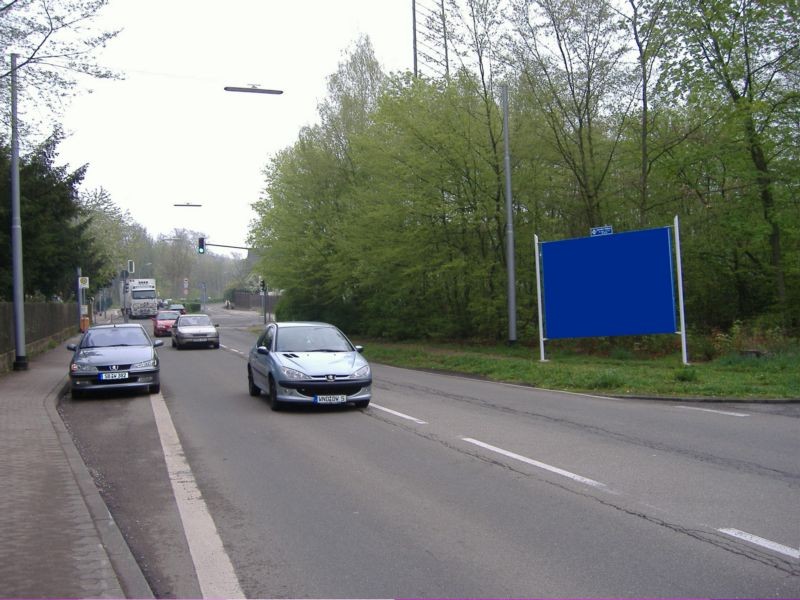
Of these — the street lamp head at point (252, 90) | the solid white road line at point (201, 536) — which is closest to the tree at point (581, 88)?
the street lamp head at point (252, 90)

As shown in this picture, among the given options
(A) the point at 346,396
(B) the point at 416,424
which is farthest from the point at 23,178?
(B) the point at 416,424

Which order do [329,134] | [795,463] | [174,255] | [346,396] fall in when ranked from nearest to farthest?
[795,463] → [346,396] → [329,134] → [174,255]

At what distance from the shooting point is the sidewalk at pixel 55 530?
465 centimetres

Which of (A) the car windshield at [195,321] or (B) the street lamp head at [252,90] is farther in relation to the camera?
(A) the car windshield at [195,321]

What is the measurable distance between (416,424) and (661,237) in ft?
35.8

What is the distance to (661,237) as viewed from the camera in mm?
19484

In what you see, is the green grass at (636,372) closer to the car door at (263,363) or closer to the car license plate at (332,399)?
the car license plate at (332,399)

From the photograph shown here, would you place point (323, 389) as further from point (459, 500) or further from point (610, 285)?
point (610, 285)

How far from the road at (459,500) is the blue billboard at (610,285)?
7.16 meters

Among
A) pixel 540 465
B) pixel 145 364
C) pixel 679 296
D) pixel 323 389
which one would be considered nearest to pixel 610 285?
pixel 679 296

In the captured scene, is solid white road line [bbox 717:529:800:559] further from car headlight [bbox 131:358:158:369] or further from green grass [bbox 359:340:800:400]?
car headlight [bbox 131:358:158:369]

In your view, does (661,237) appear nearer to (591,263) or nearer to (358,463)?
(591,263)

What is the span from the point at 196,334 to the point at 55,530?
1077 inches

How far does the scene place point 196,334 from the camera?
107 ft
